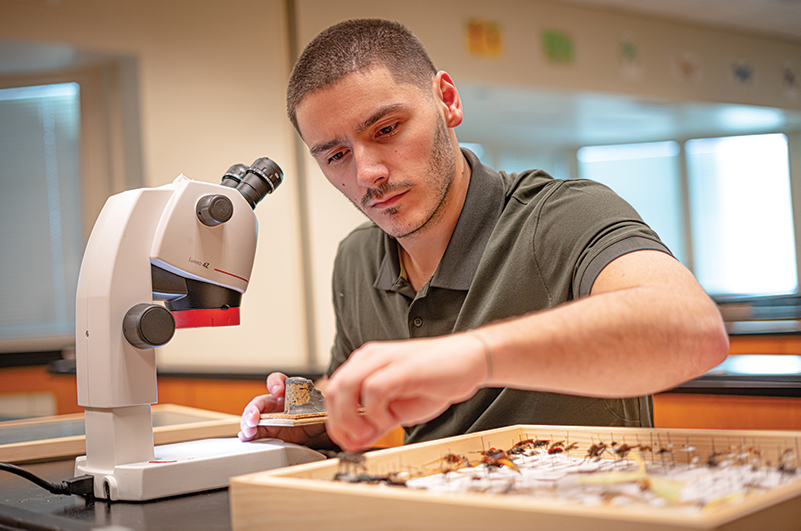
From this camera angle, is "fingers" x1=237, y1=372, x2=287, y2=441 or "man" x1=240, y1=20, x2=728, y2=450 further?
"fingers" x1=237, y1=372, x2=287, y2=441

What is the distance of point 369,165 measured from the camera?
1.22 m

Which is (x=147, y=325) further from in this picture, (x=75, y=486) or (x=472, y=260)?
(x=472, y=260)

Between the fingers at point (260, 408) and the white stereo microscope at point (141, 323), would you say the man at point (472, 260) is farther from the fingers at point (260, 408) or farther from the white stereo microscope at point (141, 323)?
the white stereo microscope at point (141, 323)

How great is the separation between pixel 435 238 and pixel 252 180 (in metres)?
0.39

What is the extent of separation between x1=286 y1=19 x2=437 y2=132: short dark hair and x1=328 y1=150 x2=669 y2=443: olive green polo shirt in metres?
0.26

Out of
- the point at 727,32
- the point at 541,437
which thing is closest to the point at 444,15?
the point at 727,32

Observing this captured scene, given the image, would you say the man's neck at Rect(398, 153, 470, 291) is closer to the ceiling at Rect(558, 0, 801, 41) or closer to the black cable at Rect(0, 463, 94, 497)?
the black cable at Rect(0, 463, 94, 497)

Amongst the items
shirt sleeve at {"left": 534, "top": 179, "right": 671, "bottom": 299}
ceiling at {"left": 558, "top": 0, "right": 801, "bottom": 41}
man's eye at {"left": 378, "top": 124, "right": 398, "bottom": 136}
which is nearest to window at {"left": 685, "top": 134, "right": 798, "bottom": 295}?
ceiling at {"left": 558, "top": 0, "right": 801, "bottom": 41}

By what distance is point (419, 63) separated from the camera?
1.32m

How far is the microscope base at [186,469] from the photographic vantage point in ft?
3.16

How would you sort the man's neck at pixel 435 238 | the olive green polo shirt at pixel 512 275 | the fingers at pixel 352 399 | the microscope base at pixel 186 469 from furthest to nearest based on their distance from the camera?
1. the man's neck at pixel 435 238
2. the olive green polo shirt at pixel 512 275
3. the microscope base at pixel 186 469
4. the fingers at pixel 352 399

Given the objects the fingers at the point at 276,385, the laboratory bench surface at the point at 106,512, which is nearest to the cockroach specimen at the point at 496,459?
the laboratory bench surface at the point at 106,512

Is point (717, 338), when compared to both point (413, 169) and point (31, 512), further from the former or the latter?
point (31, 512)

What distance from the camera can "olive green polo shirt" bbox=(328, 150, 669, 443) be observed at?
116 centimetres
